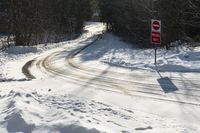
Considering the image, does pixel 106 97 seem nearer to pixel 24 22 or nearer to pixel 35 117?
pixel 35 117

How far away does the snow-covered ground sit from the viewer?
7.81 m

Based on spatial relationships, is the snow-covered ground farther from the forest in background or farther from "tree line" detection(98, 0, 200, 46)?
the forest in background

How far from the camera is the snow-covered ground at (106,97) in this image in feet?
25.6

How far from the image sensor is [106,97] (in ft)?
38.7

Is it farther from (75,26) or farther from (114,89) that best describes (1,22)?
(75,26)

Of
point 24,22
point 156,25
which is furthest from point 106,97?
point 24,22

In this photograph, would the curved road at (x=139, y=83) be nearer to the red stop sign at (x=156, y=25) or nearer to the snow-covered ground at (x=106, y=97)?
the snow-covered ground at (x=106, y=97)

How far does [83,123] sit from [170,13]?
2382 centimetres

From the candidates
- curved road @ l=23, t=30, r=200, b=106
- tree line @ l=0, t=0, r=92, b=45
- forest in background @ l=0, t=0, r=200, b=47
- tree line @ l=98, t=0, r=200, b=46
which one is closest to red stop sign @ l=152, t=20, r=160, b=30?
curved road @ l=23, t=30, r=200, b=106

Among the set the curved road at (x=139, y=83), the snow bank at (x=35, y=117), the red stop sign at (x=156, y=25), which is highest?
the red stop sign at (x=156, y=25)

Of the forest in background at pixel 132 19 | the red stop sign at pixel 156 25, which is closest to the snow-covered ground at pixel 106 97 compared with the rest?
the red stop sign at pixel 156 25

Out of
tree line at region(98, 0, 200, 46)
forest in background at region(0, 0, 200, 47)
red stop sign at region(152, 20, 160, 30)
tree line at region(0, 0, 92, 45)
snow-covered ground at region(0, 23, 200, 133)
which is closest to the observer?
snow-covered ground at region(0, 23, 200, 133)

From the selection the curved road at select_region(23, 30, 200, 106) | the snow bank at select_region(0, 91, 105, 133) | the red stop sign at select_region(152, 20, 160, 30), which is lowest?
the curved road at select_region(23, 30, 200, 106)

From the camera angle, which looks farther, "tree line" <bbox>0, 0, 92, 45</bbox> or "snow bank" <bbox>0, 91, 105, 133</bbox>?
"tree line" <bbox>0, 0, 92, 45</bbox>
